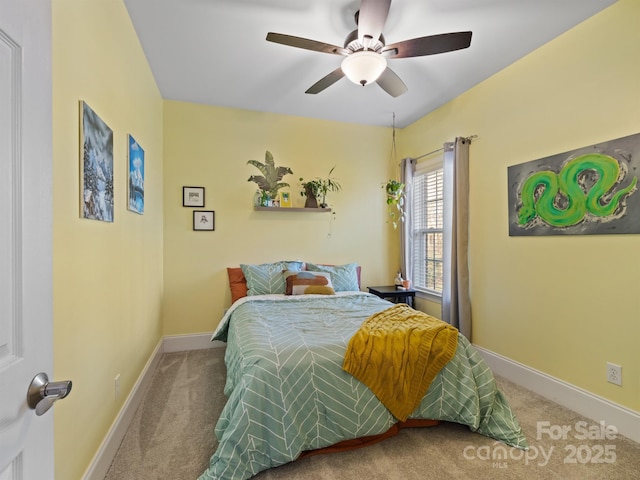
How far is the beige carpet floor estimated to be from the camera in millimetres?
1618

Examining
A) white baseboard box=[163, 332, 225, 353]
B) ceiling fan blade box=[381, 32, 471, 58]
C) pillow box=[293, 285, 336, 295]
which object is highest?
ceiling fan blade box=[381, 32, 471, 58]

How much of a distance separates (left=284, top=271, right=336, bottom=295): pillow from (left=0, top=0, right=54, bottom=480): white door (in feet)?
8.18

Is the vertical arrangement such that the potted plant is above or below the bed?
above

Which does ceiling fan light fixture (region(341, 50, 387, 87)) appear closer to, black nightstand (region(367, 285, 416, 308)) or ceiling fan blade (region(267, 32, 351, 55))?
ceiling fan blade (region(267, 32, 351, 55))

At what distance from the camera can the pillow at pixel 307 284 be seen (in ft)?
10.4

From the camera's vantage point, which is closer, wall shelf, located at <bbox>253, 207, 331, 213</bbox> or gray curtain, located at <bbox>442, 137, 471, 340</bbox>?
gray curtain, located at <bbox>442, 137, 471, 340</bbox>

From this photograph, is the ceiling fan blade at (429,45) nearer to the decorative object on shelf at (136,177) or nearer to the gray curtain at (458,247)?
the gray curtain at (458,247)

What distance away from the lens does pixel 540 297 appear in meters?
2.47

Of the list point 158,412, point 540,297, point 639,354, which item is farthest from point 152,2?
point 639,354

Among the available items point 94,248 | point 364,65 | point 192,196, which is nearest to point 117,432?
point 94,248

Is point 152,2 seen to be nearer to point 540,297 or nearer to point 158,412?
point 158,412

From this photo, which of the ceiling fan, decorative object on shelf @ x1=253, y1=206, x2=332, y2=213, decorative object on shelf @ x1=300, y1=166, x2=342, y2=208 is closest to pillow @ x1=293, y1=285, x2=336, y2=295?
decorative object on shelf @ x1=253, y1=206, x2=332, y2=213

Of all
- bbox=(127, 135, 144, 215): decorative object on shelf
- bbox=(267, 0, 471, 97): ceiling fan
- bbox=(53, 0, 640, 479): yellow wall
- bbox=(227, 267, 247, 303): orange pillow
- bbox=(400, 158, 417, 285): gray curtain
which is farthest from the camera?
bbox=(400, 158, 417, 285): gray curtain

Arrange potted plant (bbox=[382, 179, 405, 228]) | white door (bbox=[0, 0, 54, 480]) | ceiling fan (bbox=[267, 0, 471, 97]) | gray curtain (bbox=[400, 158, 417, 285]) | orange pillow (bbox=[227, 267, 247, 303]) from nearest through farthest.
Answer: white door (bbox=[0, 0, 54, 480]) < ceiling fan (bbox=[267, 0, 471, 97]) < orange pillow (bbox=[227, 267, 247, 303]) < potted plant (bbox=[382, 179, 405, 228]) < gray curtain (bbox=[400, 158, 417, 285])
